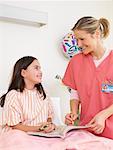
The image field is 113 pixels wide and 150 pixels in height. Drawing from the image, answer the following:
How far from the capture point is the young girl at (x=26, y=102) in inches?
75.1

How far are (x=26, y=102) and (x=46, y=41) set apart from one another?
97cm

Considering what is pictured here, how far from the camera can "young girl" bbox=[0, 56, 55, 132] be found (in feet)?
6.26

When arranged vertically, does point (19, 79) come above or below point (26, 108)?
above

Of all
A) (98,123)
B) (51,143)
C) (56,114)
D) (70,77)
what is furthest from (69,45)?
(51,143)

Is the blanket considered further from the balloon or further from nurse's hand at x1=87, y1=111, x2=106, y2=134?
the balloon

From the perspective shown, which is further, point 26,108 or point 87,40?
point 26,108

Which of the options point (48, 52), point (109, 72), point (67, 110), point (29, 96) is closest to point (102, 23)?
point (109, 72)

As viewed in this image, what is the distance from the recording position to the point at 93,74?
1.70 meters

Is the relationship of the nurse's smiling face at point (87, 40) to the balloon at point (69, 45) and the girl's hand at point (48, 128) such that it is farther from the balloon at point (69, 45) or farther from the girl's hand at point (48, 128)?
the balloon at point (69, 45)

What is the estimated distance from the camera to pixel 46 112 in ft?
6.93

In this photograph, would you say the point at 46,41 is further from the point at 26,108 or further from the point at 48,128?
the point at 48,128

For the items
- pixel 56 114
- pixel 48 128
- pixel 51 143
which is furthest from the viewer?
pixel 56 114

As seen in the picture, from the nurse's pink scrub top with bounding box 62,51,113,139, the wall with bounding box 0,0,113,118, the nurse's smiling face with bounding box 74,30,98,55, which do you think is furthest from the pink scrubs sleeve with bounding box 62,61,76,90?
the wall with bounding box 0,0,113,118

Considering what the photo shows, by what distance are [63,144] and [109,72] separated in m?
0.52
